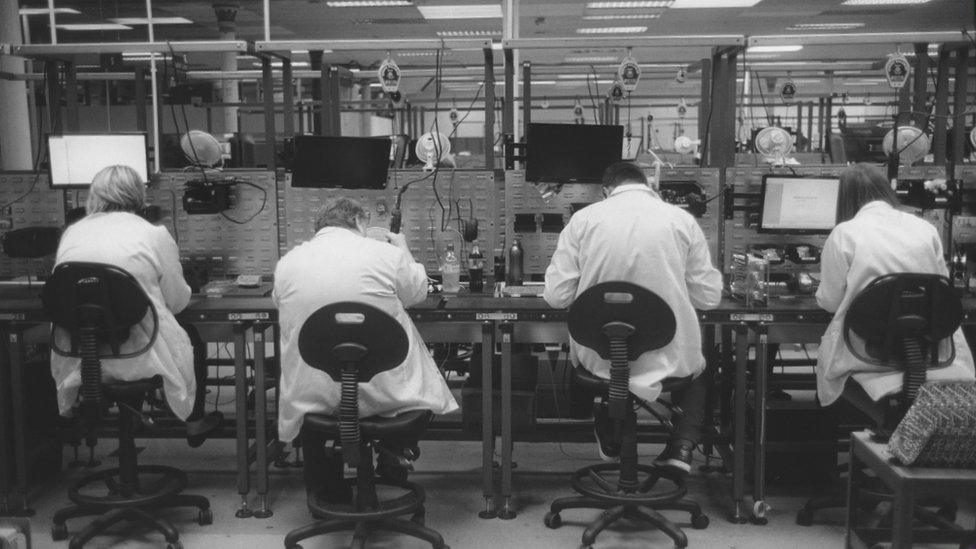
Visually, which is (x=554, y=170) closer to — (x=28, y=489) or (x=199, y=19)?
(x=28, y=489)

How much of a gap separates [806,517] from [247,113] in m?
8.73

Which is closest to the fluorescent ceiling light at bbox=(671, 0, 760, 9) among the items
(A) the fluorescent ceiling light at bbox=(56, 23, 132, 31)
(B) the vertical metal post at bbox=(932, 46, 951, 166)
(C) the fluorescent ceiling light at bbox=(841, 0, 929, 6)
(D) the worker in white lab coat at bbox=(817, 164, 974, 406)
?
(C) the fluorescent ceiling light at bbox=(841, 0, 929, 6)

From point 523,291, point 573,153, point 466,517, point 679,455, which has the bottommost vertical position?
point 466,517

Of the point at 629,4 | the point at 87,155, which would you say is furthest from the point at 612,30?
the point at 87,155

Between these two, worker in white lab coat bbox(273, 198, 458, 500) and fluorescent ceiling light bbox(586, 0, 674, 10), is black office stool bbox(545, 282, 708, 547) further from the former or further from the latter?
fluorescent ceiling light bbox(586, 0, 674, 10)

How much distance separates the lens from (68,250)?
2.96 metres

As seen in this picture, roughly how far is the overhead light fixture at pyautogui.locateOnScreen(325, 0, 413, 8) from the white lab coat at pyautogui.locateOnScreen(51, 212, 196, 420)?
255 inches

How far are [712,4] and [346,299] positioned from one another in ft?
25.4

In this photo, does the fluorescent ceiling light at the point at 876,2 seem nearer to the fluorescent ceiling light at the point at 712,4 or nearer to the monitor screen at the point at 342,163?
the fluorescent ceiling light at the point at 712,4

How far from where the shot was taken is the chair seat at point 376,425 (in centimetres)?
268

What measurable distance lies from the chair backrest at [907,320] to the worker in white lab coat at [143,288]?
228 centimetres

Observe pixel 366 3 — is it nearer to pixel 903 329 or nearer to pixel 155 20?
pixel 155 20

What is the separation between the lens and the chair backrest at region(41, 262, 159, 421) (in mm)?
2729

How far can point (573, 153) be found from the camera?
3695 millimetres
